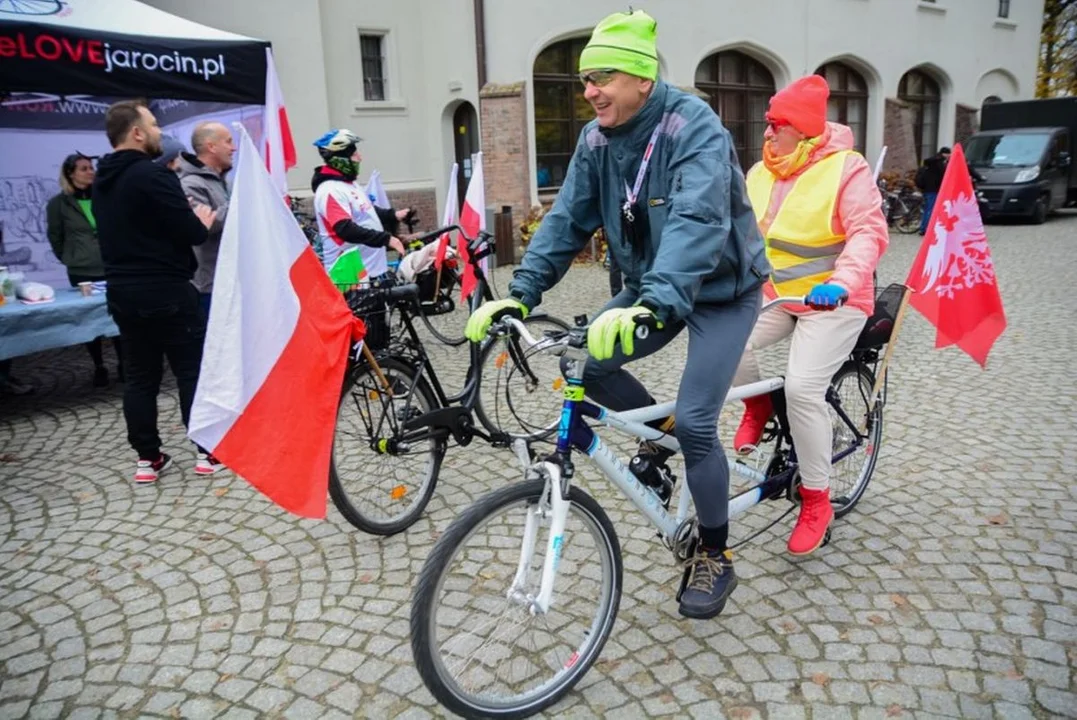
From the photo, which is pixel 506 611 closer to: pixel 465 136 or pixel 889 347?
pixel 889 347

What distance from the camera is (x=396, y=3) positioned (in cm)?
1529

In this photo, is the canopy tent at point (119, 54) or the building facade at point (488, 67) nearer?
the canopy tent at point (119, 54)

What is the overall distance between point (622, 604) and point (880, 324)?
1.73 meters

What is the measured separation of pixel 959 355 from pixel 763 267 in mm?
5167

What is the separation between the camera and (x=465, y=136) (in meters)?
16.2

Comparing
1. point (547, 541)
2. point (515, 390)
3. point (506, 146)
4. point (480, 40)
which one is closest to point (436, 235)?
point (515, 390)

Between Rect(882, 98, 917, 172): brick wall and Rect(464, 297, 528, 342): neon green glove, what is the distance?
21.5 m

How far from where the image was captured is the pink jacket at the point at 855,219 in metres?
3.07

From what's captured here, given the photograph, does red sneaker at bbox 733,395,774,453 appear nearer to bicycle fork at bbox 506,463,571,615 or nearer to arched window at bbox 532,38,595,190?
bicycle fork at bbox 506,463,571,615

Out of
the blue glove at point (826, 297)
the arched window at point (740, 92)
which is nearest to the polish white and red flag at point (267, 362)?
the blue glove at point (826, 297)

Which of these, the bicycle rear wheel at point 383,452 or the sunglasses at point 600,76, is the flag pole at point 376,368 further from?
the sunglasses at point 600,76

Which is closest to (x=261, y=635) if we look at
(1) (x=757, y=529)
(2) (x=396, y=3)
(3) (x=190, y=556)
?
(3) (x=190, y=556)

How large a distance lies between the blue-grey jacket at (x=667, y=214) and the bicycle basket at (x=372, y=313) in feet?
3.85

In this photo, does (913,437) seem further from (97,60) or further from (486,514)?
(97,60)
